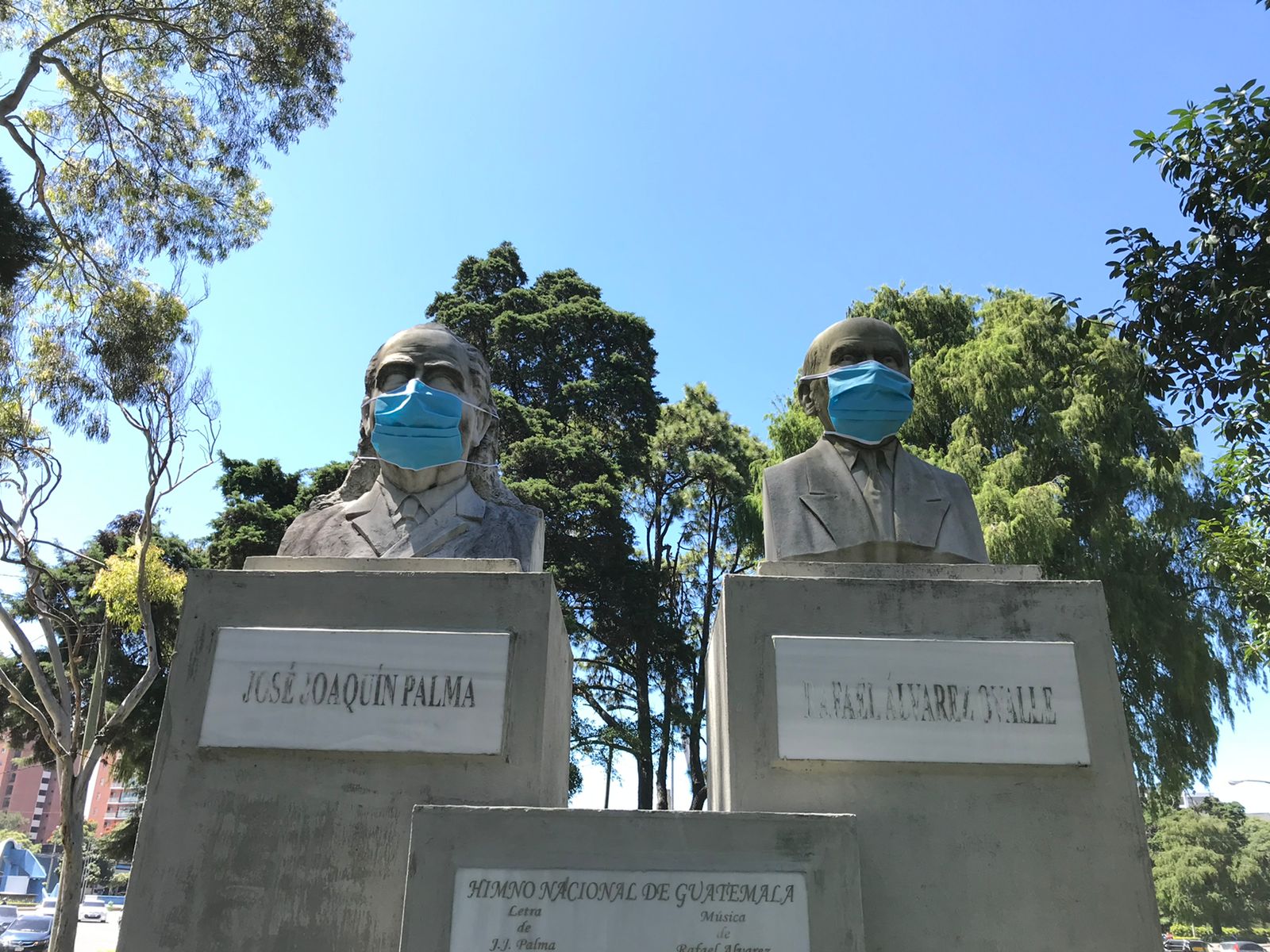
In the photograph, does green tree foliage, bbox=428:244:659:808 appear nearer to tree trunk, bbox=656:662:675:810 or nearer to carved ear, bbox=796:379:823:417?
tree trunk, bbox=656:662:675:810

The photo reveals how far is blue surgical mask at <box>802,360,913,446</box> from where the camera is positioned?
15.3ft

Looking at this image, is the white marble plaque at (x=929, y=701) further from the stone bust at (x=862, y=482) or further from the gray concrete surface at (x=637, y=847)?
the stone bust at (x=862, y=482)

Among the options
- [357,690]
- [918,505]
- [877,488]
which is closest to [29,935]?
[357,690]

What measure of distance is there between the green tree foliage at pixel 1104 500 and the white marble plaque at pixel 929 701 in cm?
899

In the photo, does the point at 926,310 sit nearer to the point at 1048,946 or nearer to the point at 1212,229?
the point at 1212,229

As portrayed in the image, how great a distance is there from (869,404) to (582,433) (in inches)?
567

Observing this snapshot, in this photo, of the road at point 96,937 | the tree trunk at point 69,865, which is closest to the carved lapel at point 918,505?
the tree trunk at point 69,865

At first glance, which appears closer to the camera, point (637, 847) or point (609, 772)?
point (637, 847)

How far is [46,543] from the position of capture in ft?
38.0

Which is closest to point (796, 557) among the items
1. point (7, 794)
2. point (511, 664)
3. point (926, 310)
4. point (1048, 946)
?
point (511, 664)

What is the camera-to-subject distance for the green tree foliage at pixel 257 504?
48.3ft

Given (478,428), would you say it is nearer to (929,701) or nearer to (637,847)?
(637,847)

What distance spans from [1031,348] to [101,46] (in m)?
13.7

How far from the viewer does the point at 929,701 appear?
11.8ft
